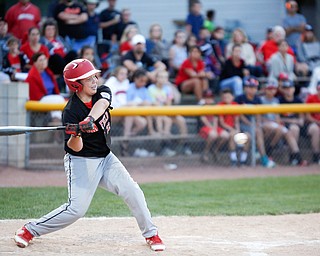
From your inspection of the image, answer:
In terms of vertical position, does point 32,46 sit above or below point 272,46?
above

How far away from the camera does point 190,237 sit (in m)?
6.63

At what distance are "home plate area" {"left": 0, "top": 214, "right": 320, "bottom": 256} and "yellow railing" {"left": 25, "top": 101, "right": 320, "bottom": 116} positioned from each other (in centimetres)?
355

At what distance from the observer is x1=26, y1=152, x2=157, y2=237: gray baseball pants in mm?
5918

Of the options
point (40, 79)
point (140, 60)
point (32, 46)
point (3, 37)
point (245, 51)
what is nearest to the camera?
point (40, 79)

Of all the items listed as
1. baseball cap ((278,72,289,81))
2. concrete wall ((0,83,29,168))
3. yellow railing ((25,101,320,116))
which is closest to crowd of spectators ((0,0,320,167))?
baseball cap ((278,72,289,81))

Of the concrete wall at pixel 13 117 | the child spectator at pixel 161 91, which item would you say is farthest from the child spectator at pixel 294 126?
Answer: the concrete wall at pixel 13 117

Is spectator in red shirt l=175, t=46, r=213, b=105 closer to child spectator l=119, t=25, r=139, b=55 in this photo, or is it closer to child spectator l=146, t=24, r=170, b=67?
child spectator l=146, t=24, r=170, b=67

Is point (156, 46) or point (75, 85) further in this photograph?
point (156, 46)

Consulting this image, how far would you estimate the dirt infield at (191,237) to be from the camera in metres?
5.98

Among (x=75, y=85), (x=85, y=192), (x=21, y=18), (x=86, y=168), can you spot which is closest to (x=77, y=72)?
(x=75, y=85)

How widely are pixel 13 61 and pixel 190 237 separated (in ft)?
20.6

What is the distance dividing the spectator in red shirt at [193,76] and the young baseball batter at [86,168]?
714cm

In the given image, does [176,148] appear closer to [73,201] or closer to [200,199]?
[200,199]

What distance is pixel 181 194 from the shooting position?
9.39 meters
